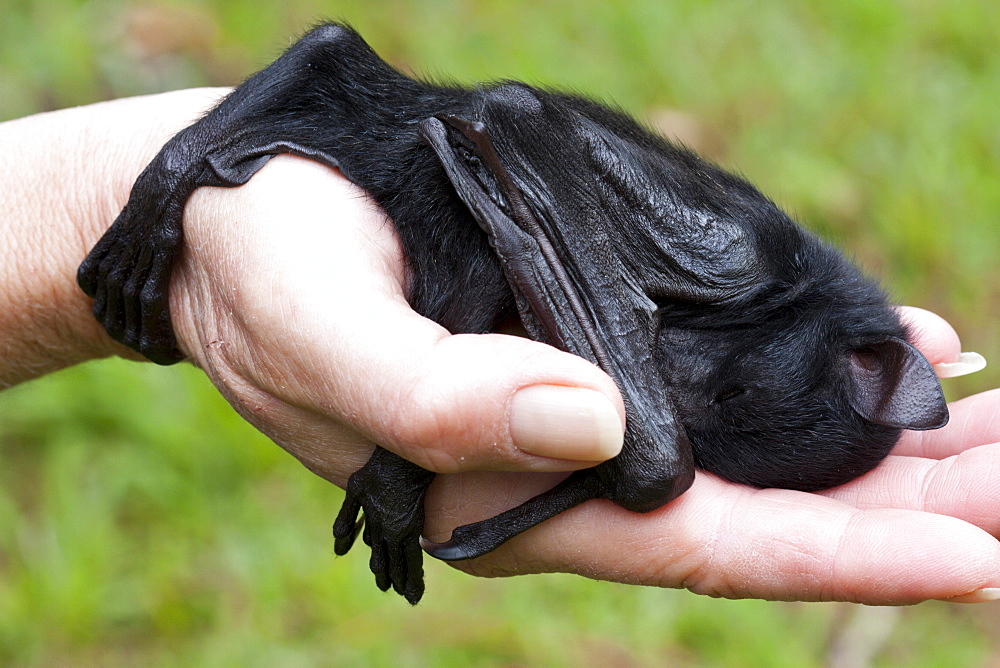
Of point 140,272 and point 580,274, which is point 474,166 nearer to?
point 580,274

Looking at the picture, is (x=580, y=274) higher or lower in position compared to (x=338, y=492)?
higher

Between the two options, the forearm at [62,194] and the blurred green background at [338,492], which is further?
the blurred green background at [338,492]

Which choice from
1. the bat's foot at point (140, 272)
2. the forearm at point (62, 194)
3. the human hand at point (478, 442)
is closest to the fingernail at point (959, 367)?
the human hand at point (478, 442)

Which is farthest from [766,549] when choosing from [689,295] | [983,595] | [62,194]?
[62,194]

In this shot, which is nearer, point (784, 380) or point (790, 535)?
point (790, 535)

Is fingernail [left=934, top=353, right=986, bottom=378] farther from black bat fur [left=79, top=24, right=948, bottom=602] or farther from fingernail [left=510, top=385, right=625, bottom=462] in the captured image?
fingernail [left=510, top=385, right=625, bottom=462]

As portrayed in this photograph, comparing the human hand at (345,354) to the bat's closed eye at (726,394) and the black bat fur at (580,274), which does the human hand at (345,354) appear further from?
the bat's closed eye at (726,394)

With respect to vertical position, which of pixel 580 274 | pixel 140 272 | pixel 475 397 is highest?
pixel 580 274

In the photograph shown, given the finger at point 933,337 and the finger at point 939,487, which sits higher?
the finger at point 933,337

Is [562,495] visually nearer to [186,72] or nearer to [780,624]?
[780,624]
